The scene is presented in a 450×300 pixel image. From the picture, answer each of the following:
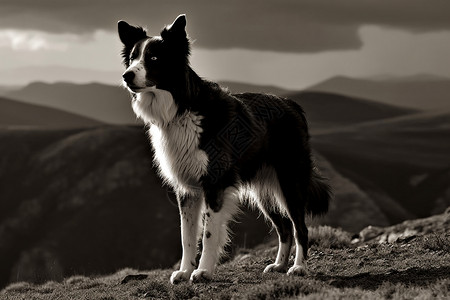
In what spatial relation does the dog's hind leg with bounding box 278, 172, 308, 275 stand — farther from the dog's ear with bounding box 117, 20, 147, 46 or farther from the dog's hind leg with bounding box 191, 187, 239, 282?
the dog's ear with bounding box 117, 20, 147, 46

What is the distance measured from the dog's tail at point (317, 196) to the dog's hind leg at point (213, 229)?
1.87 m

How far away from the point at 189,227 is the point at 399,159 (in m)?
98.2

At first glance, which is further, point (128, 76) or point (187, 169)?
point (187, 169)

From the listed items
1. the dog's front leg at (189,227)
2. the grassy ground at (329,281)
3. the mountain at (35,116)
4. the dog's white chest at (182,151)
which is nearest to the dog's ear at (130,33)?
the dog's white chest at (182,151)

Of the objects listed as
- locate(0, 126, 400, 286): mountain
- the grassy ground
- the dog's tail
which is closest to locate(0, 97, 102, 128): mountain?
locate(0, 126, 400, 286): mountain

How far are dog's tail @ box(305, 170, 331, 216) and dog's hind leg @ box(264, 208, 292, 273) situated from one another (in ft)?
1.49

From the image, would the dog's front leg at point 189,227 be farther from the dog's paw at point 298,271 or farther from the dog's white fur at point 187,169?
the dog's paw at point 298,271

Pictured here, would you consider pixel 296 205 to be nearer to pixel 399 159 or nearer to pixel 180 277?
pixel 180 277

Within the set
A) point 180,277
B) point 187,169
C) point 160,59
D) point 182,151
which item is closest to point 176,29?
point 160,59

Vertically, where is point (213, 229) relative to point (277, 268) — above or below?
above

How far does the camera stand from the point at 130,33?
32.7 feet

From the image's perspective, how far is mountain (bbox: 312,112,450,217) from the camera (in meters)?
85.6

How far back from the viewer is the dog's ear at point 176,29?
9.58 metres

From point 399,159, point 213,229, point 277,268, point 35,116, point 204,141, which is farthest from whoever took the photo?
point 35,116
